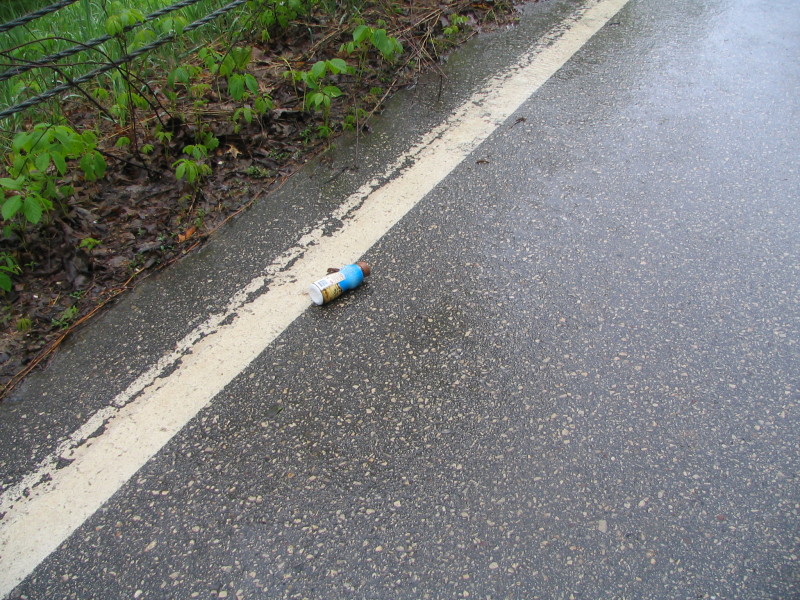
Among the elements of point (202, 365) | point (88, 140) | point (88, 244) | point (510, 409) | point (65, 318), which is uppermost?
point (88, 140)

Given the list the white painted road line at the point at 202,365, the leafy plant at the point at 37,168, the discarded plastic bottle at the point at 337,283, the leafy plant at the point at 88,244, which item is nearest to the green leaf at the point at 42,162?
the leafy plant at the point at 37,168

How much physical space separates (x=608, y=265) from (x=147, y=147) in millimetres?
2361

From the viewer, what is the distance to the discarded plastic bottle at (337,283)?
2.43 meters

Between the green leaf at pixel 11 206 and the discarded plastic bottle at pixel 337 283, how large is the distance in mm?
1205

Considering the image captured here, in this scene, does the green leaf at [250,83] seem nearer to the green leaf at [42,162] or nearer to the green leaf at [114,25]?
the green leaf at [114,25]

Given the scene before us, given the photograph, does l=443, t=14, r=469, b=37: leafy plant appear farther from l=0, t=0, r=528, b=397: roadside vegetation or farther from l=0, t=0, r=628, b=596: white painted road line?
l=0, t=0, r=628, b=596: white painted road line

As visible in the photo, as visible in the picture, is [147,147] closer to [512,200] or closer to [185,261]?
[185,261]

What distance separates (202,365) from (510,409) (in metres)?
1.12

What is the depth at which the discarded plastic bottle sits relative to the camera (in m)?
2.43

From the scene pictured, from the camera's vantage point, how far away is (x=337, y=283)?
8.07 feet

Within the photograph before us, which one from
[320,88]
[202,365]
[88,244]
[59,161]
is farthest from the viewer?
[320,88]

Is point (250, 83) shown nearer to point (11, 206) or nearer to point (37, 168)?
point (37, 168)

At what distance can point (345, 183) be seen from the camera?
3090 millimetres

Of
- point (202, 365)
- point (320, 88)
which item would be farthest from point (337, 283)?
point (320, 88)
